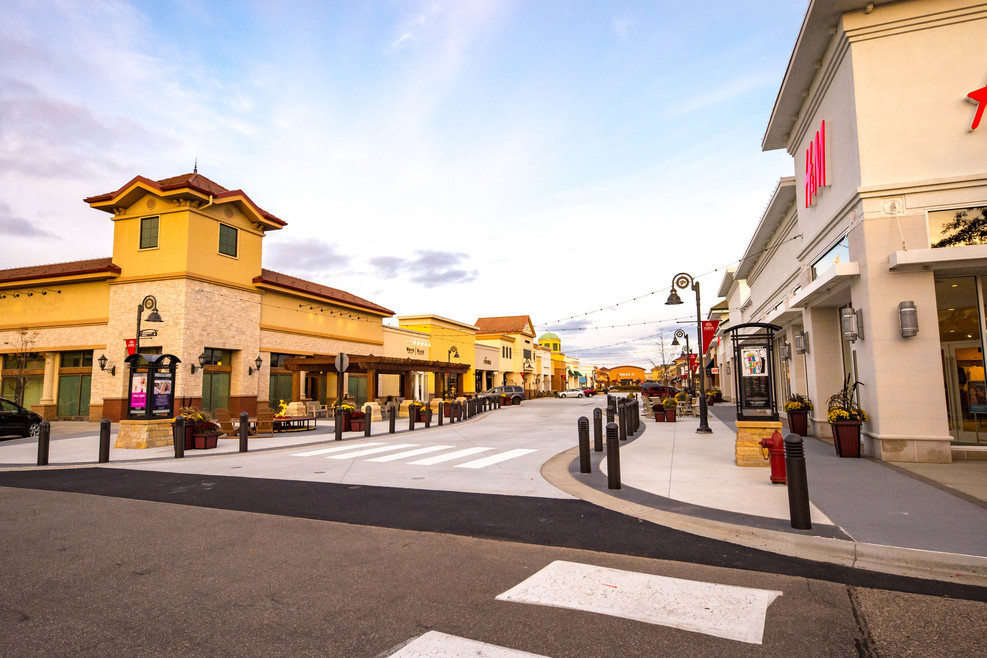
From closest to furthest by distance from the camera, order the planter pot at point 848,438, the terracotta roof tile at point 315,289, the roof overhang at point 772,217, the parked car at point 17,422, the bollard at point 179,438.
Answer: the planter pot at point 848,438, the bollard at point 179,438, the roof overhang at point 772,217, the parked car at point 17,422, the terracotta roof tile at point 315,289

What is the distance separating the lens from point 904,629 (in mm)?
3691

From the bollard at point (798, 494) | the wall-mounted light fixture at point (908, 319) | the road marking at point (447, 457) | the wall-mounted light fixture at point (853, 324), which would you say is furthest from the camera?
the road marking at point (447, 457)

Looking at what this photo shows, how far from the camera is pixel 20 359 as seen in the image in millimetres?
28312

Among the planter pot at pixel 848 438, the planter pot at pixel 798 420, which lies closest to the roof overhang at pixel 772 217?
the planter pot at pixel 798 420

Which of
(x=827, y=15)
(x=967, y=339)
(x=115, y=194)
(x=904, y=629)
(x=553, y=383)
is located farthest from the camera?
(x=553, y=383)

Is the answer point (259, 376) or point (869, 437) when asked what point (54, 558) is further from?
point (259, 376)

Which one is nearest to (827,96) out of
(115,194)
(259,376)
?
(259,376)

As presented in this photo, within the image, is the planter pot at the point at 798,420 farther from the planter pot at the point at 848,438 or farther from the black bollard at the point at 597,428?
the black bollard at the point at 597,428

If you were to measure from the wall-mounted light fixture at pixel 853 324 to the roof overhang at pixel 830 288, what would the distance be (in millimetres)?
669

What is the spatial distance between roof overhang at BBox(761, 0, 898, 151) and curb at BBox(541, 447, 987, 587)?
11.0 metres

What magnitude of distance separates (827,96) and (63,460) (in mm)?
20772

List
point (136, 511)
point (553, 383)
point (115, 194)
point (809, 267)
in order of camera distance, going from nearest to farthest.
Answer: point (136, 511), point (809, 267), point (115, 194), point (553, 383)

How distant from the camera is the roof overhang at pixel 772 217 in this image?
18119mm

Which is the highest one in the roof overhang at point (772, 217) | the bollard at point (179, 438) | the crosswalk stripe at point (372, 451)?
the roof overhang at point (772, 217)
